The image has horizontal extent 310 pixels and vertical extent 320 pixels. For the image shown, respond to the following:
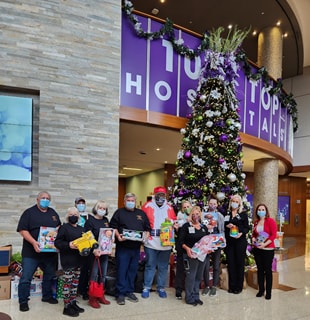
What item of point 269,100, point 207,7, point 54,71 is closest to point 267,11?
point 207,7

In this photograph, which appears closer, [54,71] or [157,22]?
[54,71]

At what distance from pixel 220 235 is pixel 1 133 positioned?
12.2 ft

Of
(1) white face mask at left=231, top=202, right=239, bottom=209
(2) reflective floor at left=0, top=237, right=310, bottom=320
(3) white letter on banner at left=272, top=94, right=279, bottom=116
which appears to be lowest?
(2) reflective floor at left=0, top=237, right=310, bottom=320

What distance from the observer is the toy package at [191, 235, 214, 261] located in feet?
14.4

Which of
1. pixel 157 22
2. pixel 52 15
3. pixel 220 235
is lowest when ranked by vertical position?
pixel 220 235

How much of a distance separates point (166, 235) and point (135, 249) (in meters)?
0.45

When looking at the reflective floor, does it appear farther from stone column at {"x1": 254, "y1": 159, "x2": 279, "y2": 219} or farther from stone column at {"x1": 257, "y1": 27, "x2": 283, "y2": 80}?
stone column at {"x1": 257, "y1": 27, "x2": 283, "y2": 80}

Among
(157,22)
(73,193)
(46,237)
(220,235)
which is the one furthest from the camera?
(157,22)

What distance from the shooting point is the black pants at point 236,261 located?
504 cm

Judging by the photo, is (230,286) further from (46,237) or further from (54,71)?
(54,71)

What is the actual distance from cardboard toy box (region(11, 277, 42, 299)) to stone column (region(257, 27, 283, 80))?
32.7 feet

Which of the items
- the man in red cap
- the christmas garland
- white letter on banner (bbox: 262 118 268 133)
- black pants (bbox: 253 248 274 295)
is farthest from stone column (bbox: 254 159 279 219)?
the man in red cap

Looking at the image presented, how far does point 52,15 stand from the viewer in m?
5.85

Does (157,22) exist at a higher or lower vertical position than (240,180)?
higher
